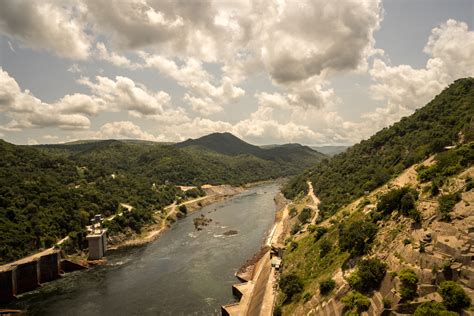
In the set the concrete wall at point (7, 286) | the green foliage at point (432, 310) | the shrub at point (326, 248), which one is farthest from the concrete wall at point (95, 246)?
the green foliage at point (432, 310)

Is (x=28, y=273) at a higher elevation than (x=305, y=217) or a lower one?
lower

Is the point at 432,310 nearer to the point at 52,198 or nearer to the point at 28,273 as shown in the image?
the point at 28,273

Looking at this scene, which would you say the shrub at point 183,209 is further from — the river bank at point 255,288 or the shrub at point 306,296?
the shrub at point 306,296

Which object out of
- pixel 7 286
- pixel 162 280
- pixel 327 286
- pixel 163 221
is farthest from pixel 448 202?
pixel 163 221

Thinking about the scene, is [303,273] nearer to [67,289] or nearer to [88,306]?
[88,306]

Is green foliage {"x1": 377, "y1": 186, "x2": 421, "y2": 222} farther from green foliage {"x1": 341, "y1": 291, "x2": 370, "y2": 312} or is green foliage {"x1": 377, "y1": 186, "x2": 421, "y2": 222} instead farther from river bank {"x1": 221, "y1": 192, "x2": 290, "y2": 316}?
river bank {"x1": 221, "y1": 192, "x2": 290, "y2": 316}

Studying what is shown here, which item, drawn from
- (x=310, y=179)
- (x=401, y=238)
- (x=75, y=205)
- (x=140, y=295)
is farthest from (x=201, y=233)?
(x=401, y=238)

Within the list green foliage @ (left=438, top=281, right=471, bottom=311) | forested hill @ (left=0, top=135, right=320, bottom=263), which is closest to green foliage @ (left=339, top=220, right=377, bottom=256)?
green foliage @ (left=438, top=281, right=471, bottom=311)
